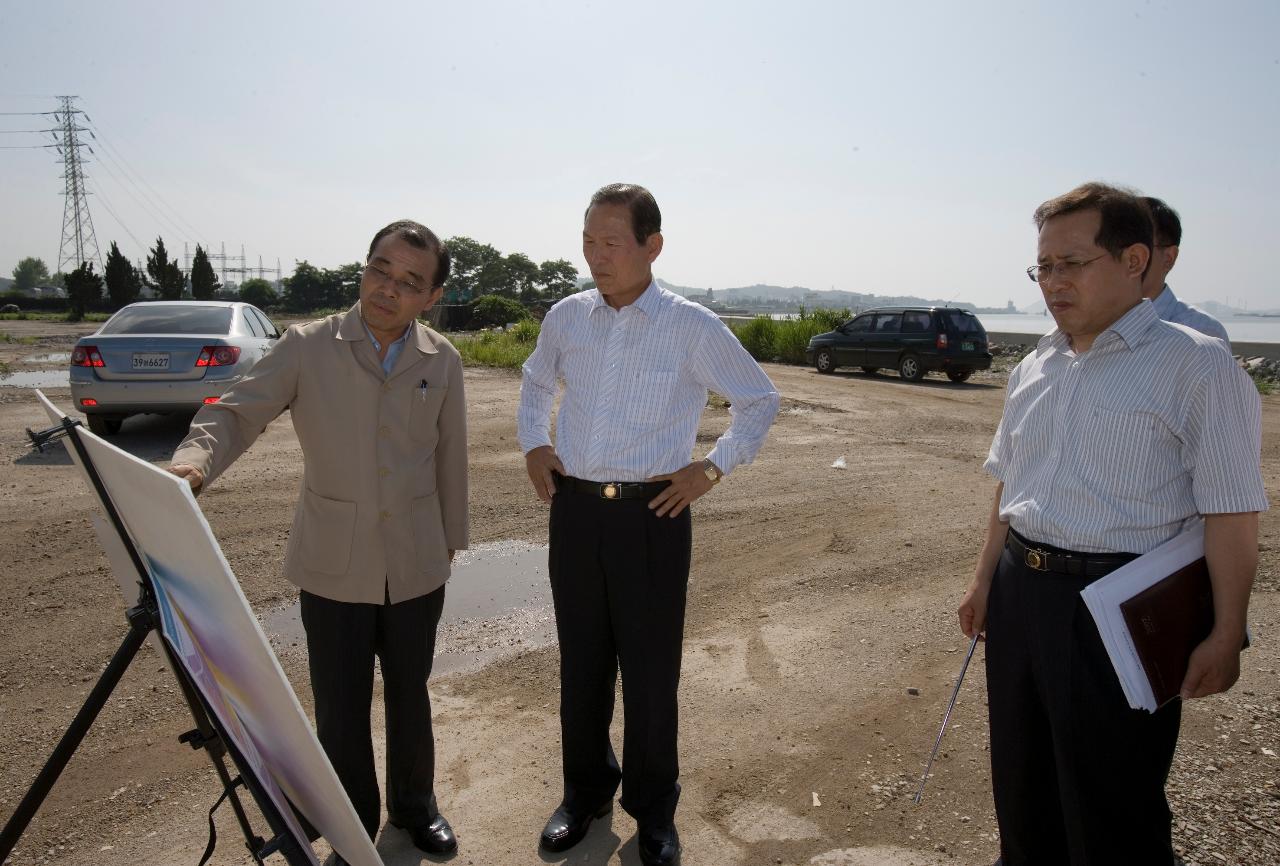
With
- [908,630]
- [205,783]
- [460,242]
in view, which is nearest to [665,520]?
[205,783]

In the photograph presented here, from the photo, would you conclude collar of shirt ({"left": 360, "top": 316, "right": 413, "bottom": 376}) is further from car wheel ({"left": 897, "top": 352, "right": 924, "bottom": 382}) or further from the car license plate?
car wheel ({"left": 897, "top": 352, "right": 924, "bottom": 382})

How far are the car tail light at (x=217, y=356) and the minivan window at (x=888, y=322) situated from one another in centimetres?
1382

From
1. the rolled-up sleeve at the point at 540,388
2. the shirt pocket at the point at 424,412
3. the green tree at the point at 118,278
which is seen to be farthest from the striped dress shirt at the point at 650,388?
the green tree at the point at 118,278

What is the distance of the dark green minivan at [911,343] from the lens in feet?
58.2

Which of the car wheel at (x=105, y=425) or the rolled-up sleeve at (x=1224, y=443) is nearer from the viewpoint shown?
the rolled-up sleeve at (x=1224, y=443)

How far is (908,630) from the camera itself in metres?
4.72

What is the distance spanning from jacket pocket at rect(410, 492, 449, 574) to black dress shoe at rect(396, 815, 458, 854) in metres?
0.84

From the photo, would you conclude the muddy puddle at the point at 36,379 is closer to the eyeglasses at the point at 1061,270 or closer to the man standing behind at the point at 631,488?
the man standing behind at the point at 631,488

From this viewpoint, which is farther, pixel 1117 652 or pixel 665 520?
pixel 665 520

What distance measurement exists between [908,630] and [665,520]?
2426 mm

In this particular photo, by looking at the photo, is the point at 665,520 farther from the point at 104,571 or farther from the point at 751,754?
the point at 104,571

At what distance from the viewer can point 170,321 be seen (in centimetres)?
974

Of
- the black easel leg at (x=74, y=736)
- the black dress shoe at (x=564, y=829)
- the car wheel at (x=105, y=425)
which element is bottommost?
the black dress shoe at (x=564, y=829)

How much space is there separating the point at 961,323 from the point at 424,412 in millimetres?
17226
